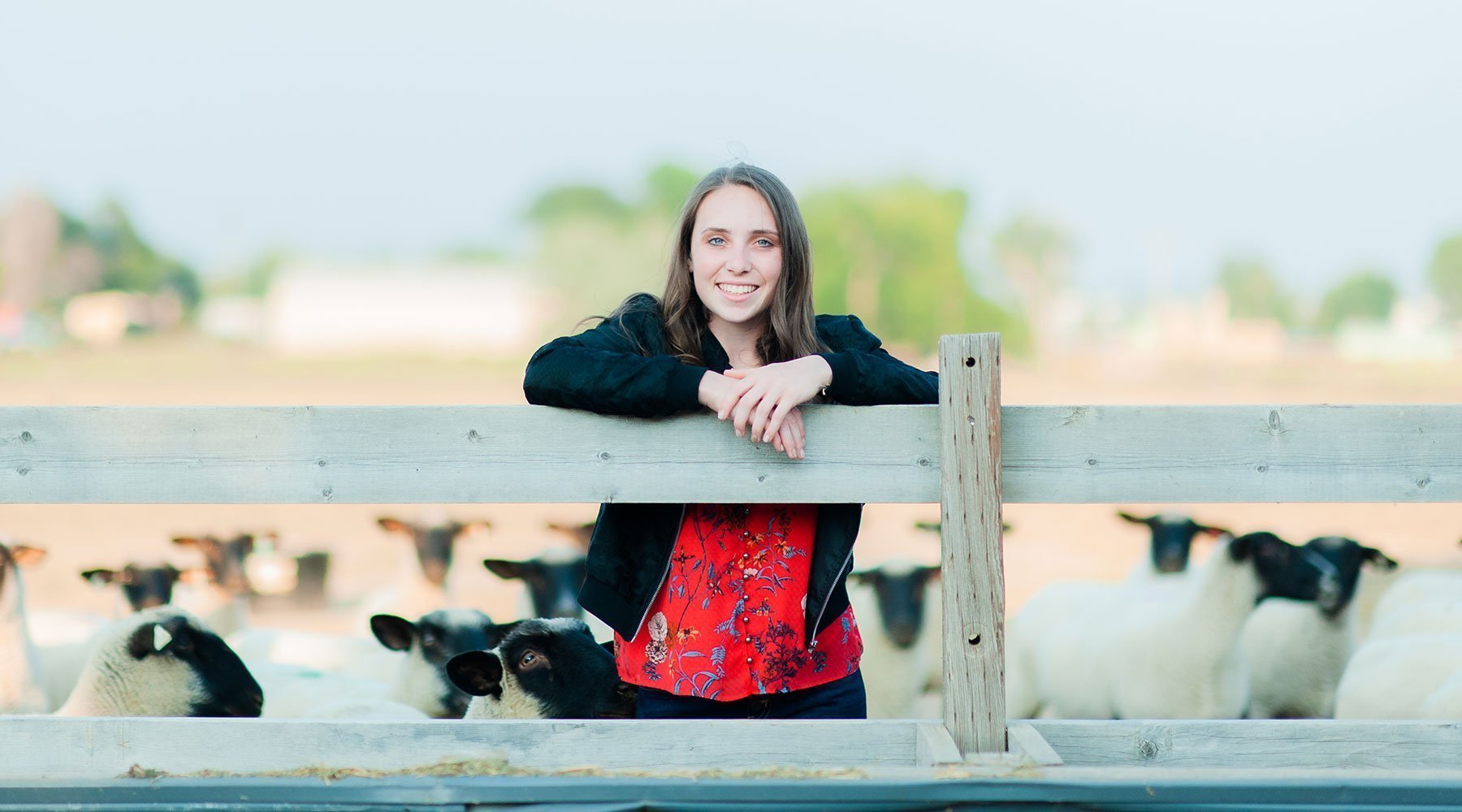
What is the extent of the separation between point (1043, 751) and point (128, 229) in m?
103

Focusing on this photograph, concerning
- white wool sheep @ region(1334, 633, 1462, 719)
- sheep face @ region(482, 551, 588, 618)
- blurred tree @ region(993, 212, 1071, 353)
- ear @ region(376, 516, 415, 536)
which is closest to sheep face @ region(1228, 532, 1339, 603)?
white wool sheep @ region(1334, 633, 1462, 719)

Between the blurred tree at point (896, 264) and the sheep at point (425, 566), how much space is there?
62.3m

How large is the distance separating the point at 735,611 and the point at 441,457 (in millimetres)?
680

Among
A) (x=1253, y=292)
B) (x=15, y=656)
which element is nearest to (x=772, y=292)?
(x=15, y=656)

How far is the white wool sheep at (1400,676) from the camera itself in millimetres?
4977

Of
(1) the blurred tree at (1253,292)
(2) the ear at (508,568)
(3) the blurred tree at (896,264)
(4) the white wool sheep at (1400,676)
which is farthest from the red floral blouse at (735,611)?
(1) the blurred tree at (1253,292)

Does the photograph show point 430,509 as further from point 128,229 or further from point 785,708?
point 128,229

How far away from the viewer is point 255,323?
8825 centimetres

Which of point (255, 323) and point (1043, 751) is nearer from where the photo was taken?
point (1043, 751)

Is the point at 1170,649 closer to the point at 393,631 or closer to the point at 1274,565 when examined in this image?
the point at 1274,565

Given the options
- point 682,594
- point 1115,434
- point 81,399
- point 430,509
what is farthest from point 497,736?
point 81,399

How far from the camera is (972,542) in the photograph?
7.89 ft

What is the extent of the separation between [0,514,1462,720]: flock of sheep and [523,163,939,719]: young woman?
1184 millimetres

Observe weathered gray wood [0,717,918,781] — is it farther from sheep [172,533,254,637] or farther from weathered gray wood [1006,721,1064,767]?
sheep [172,533,254,637]
